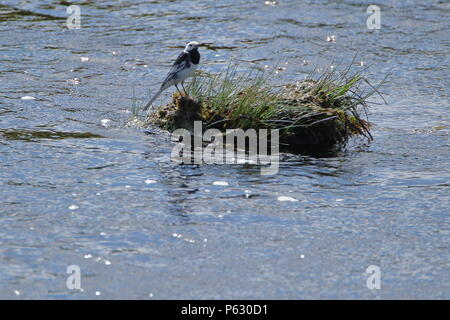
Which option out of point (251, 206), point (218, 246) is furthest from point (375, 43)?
point (218, 246)

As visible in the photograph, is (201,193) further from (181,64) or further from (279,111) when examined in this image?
(181,64)

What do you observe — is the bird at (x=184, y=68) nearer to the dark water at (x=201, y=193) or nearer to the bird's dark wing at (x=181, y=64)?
the bird's dark wing at (x=181, y=64)

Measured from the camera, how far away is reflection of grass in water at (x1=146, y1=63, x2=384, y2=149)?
425 inches

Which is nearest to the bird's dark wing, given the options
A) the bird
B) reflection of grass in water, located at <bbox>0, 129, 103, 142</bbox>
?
the bird

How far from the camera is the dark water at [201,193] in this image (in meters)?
7.18

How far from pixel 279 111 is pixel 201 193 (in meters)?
2.21

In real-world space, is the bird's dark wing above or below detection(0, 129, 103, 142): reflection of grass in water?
above

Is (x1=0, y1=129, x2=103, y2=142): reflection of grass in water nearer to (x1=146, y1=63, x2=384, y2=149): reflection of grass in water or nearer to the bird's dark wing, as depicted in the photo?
(x1=146, y1=63, x2=384, y2=149): reflection of grass in water

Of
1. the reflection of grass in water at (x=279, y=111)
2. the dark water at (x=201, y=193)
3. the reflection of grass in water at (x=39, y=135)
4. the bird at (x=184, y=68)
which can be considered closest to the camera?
the dark water at (x=201, y=193)

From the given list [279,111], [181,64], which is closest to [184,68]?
[181,64]

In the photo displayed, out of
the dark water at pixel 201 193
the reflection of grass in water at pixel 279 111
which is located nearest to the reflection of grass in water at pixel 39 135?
the dark water at pixel 201 193

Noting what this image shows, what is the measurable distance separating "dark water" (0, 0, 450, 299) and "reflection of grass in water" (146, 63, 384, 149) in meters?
0.42

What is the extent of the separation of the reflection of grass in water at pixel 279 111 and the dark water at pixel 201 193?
0.42 meters

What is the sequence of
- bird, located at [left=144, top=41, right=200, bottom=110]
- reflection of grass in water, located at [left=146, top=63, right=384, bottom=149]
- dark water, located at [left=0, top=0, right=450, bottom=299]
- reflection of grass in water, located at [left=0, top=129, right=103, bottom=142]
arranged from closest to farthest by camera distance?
dark water, located at [left=0, top=0, right=450, bottom=299]
reflection of grass in water, located at [left=146, top=63, right=384, bottom=149]
bird, located at [left=144, top=41, right=200, bottom=110]
reflection of grass in water, located at [left=0, top=129, right=103, bottom=142]
